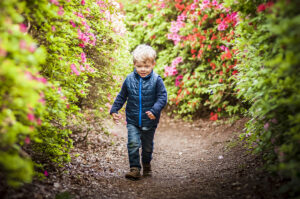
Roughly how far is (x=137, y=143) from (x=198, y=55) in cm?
394

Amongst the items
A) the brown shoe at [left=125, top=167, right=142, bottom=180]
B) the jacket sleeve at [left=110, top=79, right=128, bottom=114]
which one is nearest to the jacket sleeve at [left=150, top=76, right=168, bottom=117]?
the jacket sleeve at [left=110, top=79, right=128, bottom=114]

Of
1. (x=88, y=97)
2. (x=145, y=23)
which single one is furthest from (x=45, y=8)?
(x=145, y=23)

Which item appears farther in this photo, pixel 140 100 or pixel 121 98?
pixel 121 98

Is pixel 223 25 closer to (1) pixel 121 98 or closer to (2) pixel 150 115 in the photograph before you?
(1) pixel 121 98

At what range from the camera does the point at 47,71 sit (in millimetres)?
2836

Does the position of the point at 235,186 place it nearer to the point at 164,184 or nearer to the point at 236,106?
the point at 164,184

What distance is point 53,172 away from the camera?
10.2ft

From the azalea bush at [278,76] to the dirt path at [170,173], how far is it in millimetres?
431

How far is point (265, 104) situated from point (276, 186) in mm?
812

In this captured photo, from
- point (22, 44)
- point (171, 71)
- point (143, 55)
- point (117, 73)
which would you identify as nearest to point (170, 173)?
point (143, 55)

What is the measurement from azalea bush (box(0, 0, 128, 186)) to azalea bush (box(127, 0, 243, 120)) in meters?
2.43

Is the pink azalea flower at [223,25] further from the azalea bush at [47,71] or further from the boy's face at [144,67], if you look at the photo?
the boy's face at [144,67]

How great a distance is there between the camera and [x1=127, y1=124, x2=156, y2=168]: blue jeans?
3.55m

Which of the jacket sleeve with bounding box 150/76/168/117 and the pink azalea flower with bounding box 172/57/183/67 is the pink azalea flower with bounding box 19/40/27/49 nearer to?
the jacket sleeve with bounding box 150/76/168/117
